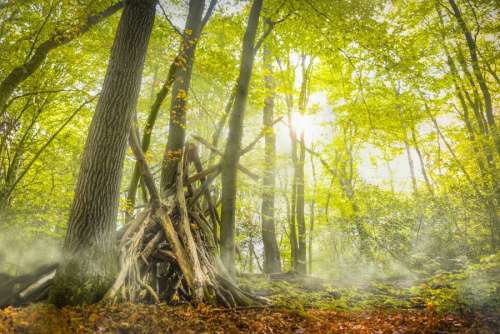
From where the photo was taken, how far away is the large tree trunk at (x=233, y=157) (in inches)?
226

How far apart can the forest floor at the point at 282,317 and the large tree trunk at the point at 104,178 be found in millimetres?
380

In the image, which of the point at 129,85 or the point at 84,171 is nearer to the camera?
the point at 84,171

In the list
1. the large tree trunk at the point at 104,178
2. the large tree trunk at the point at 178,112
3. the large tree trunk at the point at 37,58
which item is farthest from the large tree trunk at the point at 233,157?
the large tree trunk at the point at 37,58

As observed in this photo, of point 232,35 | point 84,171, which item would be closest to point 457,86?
point 232,35

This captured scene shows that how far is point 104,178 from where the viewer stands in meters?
3.92

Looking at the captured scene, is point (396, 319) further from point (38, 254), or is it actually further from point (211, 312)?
point (38, 254)

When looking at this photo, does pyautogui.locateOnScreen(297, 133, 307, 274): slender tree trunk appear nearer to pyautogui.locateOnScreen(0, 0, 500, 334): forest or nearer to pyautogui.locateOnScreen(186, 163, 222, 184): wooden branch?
pyautogui.locateOnScreen(0, 0, 500, 334): forest

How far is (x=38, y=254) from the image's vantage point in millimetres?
13094

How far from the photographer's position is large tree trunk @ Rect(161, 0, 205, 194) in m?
6.48

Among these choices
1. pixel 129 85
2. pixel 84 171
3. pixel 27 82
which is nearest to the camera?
pixel 84 171

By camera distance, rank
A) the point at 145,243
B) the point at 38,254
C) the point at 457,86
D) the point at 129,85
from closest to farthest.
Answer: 1. the point at 129,85
2. the point at 145,243
3. the point at 457,86
4. the point at 38,254

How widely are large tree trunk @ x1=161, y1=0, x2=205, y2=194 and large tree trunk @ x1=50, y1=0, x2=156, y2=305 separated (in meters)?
2.01

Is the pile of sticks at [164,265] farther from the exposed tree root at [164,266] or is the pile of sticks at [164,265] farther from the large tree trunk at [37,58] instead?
the large tree trunk at [37,58]

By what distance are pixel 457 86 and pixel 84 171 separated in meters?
12.7
